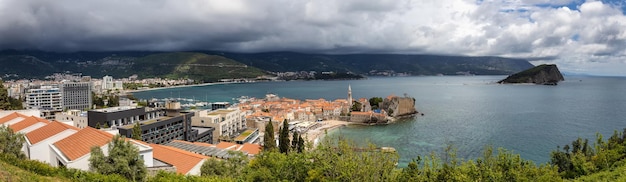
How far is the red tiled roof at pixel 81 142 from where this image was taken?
14.0 m

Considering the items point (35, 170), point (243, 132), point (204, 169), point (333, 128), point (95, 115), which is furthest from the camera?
point (333, 128)

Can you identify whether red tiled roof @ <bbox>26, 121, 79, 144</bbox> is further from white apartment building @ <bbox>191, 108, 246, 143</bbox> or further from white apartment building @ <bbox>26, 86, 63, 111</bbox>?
white apartment building @ <bbox>26, 86, 63, 111</bbox>

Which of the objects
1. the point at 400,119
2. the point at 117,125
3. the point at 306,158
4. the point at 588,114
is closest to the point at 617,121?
the point at 588,114

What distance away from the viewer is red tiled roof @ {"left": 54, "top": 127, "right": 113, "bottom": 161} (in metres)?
14.0

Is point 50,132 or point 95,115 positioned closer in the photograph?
point 50,132

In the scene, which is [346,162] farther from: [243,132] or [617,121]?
[617,121]

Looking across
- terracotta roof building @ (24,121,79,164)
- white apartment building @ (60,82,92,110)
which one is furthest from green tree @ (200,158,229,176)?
white apartment building @ (60,82,92,110)

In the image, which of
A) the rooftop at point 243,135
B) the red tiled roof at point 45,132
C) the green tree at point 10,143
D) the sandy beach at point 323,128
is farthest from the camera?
the sandy beach at point 323,128

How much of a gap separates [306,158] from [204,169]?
4.63 metres

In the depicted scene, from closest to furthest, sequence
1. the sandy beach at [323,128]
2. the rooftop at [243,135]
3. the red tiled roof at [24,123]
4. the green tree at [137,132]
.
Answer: the red tiled roof at [24,123] → the green tree at [137,132] → the rooftop at [243,135] → the sandy beach at [323,128]

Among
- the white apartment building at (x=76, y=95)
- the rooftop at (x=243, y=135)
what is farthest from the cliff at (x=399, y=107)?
the white apartment building at (x=76, y=95)

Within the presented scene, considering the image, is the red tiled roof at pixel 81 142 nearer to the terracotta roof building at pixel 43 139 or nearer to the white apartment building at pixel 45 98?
the terracotta roof building at pixel 43 139

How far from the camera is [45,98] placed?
236 ft

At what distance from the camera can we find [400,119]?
2411 inches
